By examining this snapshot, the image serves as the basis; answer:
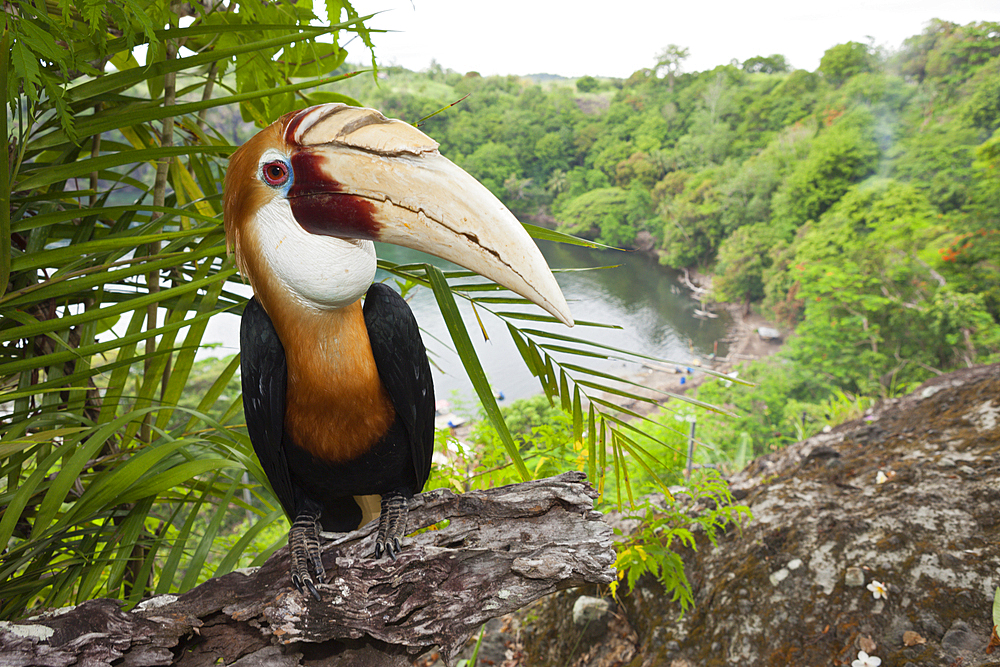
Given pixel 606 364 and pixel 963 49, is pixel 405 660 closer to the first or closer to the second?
pixel 606 364

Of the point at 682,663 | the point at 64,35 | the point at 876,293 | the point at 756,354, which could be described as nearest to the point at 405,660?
the point at 64,35

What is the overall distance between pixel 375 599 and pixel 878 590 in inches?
58.1

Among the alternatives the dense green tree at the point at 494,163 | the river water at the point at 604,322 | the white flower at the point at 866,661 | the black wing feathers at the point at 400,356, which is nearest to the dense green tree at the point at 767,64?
the river water at the point at 604,322

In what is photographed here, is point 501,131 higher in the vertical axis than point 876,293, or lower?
higher

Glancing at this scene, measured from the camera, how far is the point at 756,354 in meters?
7.88

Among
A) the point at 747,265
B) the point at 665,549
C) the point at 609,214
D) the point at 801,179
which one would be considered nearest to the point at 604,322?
the point at 747,265

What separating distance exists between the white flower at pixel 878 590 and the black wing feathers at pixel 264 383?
162 cm

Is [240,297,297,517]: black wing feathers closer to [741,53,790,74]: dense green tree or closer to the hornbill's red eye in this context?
the hornbill's red eye

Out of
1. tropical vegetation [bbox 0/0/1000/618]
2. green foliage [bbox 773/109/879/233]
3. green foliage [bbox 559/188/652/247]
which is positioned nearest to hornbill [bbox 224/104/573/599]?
tropical vegetation [bbox 0/0/1000/618]

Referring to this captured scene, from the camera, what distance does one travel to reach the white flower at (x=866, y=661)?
1.29 metres

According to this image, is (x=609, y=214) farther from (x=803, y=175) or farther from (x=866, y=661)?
(x=866, y=661)

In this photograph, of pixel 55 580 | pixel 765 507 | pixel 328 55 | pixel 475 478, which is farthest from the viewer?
pixel 765 507

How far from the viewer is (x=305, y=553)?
774 millimetres

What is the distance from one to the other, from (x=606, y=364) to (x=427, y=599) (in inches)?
280
